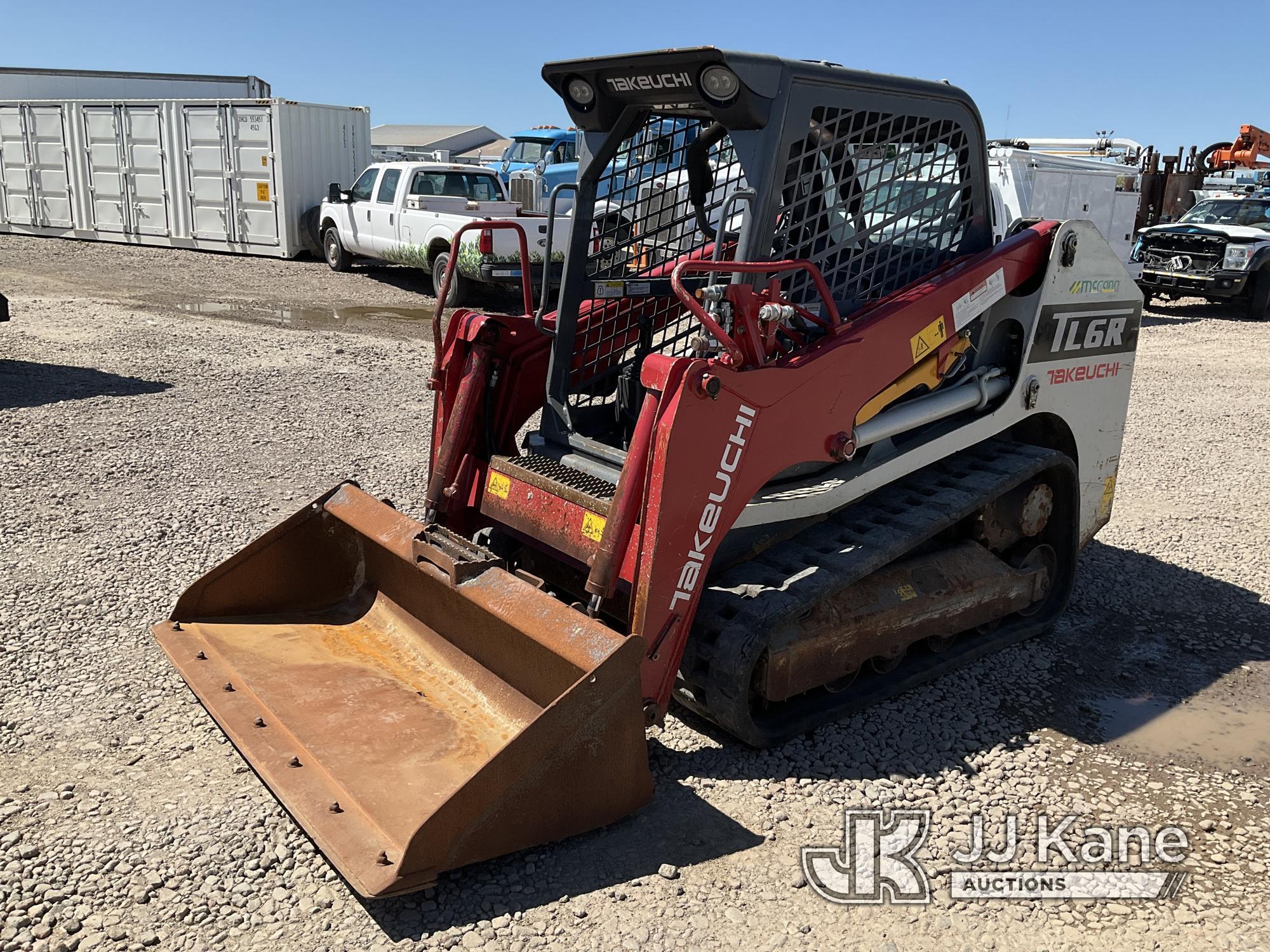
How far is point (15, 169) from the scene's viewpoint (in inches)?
866

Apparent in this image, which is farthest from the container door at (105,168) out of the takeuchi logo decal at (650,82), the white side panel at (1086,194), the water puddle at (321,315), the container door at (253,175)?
the takeuchi logo decal at (650,82)

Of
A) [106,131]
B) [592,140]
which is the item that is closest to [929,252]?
[592,140]

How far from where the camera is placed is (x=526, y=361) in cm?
484

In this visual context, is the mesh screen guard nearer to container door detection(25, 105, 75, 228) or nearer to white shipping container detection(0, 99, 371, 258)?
white shipping container detection(0, 99, 371, 258)

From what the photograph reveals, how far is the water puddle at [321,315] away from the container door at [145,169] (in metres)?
6.66

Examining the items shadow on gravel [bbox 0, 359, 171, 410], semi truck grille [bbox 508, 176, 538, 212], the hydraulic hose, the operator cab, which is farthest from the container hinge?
semi truck grille [bbox 508, 176, 538, 212]

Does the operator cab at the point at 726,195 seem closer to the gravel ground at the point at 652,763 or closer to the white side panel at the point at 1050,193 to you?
the gravel ground at the point at 652,763

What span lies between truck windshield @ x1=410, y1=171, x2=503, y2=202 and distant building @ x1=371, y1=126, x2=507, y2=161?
36802 millimetres

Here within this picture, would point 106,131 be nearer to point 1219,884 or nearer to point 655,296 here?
point 655,296

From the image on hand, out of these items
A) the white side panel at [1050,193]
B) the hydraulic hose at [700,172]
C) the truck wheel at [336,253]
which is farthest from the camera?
the truck wheel at [336,253]

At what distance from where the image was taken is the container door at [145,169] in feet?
65.4

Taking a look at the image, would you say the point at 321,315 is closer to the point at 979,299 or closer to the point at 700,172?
the point at 700,172

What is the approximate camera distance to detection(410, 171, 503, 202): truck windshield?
16.0 m

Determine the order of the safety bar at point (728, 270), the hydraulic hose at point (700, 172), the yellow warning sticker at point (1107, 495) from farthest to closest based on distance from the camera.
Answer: the yellow warning sticker at point (1107, 495)
the hydraulic hose at point (700, 172)
the safety bar at point (728, 270)
